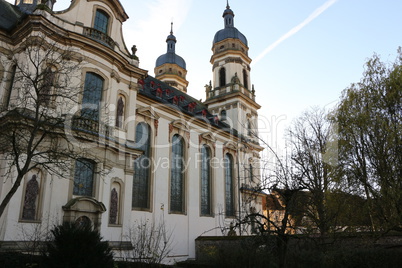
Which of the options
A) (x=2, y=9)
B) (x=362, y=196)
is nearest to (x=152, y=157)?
(x=2, y=9)

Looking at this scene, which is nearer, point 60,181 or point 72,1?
point 60,181

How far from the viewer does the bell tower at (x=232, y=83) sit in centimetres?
3434

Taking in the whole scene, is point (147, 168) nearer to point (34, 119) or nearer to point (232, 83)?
point (34, 119)

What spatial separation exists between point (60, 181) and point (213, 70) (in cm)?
2615

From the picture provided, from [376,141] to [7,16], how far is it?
18969 mm

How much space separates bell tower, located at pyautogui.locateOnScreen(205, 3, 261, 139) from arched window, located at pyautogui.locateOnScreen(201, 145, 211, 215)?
23.6 ft

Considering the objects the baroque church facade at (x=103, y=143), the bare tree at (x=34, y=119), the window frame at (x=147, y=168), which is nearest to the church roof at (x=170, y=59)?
the baroque church facade at (x=103, y=143)

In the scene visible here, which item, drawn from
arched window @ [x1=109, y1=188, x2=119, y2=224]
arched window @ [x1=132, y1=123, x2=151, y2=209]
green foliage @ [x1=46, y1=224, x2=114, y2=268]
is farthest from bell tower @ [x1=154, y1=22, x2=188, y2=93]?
green foliage @ [x1=46, y1=224, x2=114, y2=268]

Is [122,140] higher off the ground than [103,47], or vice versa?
[103,47]

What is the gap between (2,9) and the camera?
17.7 meters

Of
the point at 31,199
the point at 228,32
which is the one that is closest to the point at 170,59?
the point at 228,32

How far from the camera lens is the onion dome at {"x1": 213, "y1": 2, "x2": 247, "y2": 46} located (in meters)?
37.0

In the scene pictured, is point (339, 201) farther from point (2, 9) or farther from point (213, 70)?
point (213, 70)

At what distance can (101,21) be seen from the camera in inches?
739
